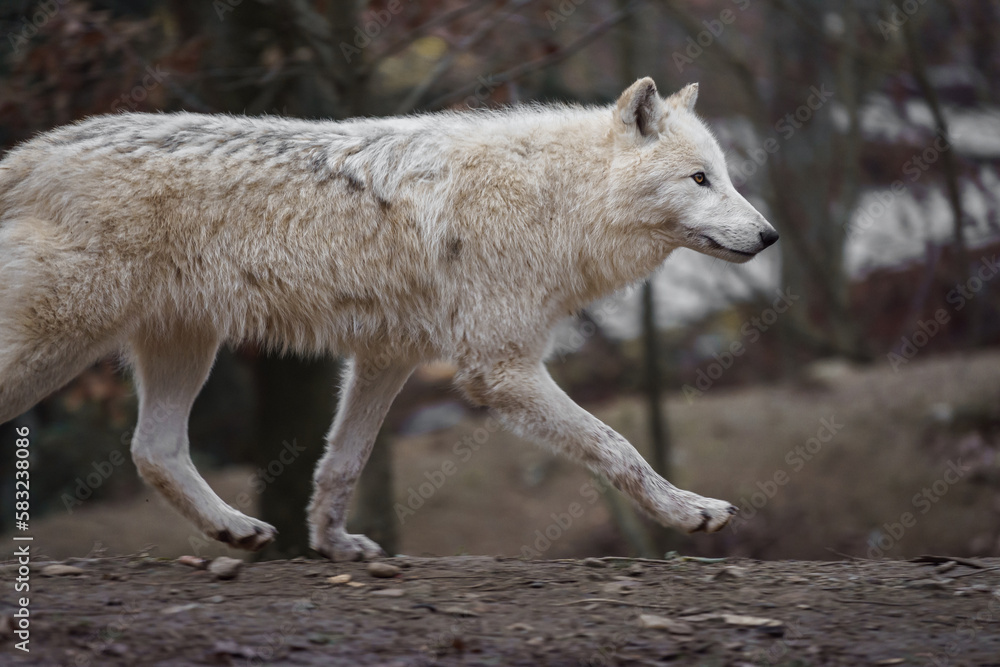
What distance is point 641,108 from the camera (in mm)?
4684

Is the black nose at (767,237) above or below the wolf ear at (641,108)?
below

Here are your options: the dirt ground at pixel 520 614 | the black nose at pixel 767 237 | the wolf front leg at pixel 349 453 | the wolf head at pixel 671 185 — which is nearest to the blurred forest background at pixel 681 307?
the wolf head at pixel 671 185

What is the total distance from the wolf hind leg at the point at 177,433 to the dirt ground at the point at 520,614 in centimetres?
38

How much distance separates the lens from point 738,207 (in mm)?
4613

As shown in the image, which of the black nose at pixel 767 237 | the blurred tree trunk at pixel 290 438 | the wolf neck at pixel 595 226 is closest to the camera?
the black nose at pixel 767 237

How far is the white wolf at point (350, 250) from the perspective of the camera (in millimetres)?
4094

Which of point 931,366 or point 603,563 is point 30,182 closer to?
point 603,563

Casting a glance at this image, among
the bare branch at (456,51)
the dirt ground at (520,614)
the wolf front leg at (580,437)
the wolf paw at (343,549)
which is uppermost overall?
the bare branch at (456,51)

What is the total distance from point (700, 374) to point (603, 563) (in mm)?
9241

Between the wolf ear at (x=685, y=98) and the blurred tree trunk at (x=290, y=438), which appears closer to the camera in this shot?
the wolf ear at (x=685, y=98)

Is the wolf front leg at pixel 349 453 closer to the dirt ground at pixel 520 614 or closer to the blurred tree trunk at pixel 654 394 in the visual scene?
the dirt ground at pixel 520 614

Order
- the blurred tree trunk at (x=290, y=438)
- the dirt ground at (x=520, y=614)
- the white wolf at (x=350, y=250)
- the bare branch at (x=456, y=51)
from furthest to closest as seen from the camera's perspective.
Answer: the blurred tree trunk at (x=290, y=438) → the bare branch at (x=456, y=51) → the white wolf at (x=350, y=250) → the dirt ground at (x=520, y=614)

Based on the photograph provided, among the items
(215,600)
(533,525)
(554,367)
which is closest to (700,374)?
(554,367)

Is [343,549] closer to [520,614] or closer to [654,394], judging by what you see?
[520,614]
